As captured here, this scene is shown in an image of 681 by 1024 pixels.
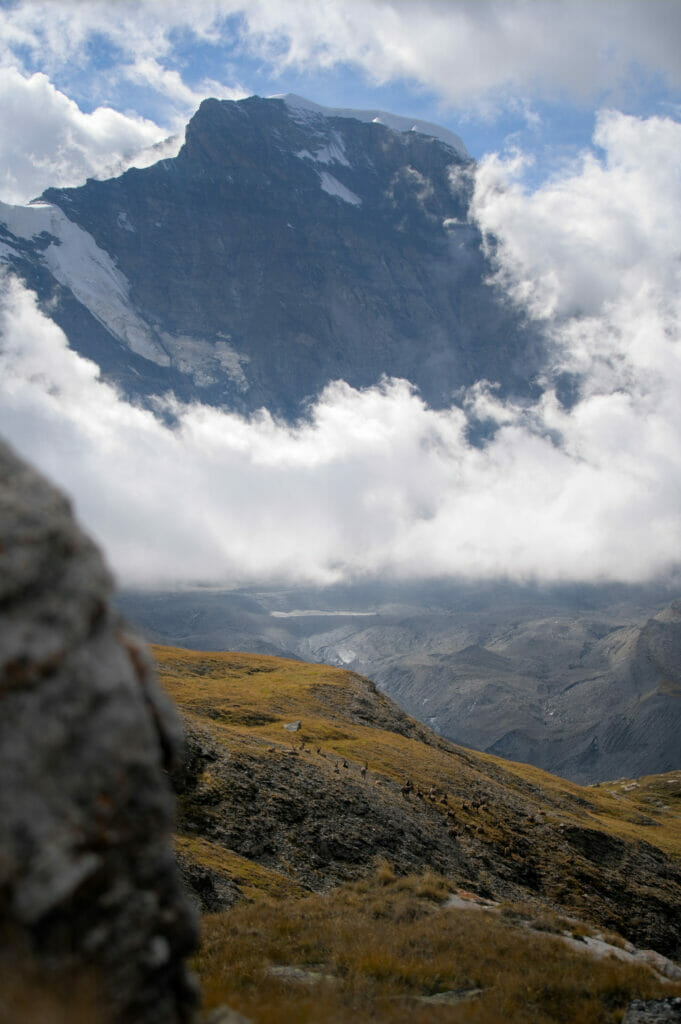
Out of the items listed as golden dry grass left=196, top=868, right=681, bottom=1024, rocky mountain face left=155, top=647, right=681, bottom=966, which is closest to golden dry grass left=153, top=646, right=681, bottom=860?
rocky mountain face left=155, top=647, right=681, bottom=966

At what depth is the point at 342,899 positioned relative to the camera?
2691 centimetres

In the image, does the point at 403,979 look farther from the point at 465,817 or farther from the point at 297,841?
the point at 465,817

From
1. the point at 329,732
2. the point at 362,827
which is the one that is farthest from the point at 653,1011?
the point at 329,732

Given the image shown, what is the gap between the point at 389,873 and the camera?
106 feet

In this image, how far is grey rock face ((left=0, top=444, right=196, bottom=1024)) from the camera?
7320 millimetres

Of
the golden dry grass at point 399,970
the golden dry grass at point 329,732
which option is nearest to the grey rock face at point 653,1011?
the golden dry grass at point 399,970

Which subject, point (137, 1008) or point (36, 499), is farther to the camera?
point (36, 499)

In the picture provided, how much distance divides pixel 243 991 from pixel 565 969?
31.2 ft

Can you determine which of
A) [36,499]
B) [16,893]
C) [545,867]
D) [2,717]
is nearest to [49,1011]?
[16,893]

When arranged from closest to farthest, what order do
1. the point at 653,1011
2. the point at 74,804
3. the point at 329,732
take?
the point at 74,804 → the point at 653,1011 → the point at 329,732

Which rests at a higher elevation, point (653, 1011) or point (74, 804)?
point (74, 804)

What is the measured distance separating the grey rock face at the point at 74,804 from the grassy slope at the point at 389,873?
4.33 metres

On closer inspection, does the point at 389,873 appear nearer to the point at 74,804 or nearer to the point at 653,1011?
the point at 653,1011

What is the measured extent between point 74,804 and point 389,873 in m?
28.7
